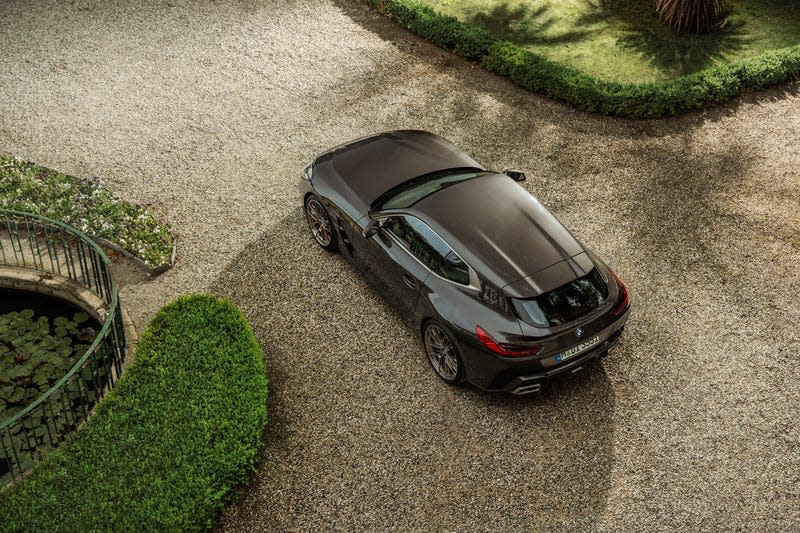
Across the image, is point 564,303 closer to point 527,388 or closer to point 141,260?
point 527,388

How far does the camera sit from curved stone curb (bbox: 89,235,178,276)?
898cm

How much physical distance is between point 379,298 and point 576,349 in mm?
2591

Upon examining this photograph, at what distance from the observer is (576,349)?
7.04 metres

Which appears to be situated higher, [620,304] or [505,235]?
[505,235]

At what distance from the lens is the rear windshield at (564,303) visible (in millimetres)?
6895

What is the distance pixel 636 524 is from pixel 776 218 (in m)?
5.47

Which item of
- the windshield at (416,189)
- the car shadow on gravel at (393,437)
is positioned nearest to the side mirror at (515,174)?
the windshield at (416,189)

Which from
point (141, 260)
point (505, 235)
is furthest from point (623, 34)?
point (141, 260)

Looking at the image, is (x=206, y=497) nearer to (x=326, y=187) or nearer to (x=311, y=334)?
(x=311, y=334)

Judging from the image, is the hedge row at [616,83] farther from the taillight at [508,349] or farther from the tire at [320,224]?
the taillight at [508,349]

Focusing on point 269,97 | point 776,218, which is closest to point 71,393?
point 269,97

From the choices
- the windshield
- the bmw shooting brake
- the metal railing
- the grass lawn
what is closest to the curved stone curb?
the metal railing

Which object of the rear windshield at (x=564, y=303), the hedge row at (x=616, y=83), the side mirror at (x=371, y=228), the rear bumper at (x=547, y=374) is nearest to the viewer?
the rear windshield at (x=564, y=303)

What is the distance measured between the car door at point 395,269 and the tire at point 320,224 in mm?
897
